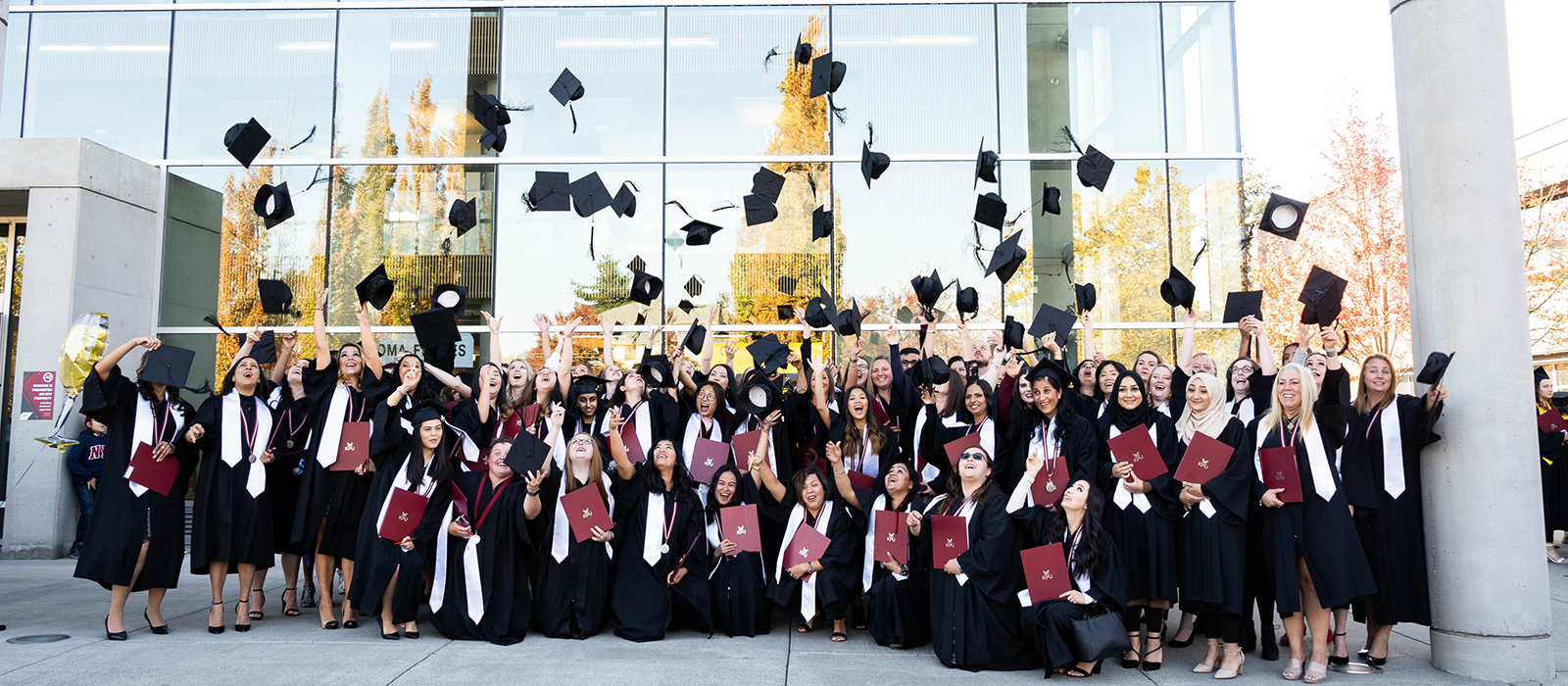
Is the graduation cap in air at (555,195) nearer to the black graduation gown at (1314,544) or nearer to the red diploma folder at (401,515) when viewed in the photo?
the red diploma folder at (401,515)

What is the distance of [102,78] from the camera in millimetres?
12273

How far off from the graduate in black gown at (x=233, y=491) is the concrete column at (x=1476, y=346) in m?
6.80

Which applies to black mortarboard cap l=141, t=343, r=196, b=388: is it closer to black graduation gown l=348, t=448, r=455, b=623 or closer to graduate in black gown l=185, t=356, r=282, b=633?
graduate in black gown l=185, t=356, r=282, b=633

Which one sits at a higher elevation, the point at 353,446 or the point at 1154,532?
the point at 353,446

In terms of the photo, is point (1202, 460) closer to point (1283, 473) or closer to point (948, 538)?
point (1283, 473)

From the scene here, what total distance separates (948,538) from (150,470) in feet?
15.4

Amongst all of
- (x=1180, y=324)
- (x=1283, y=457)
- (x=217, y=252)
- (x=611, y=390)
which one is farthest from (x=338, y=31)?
(x=1283, y=457)

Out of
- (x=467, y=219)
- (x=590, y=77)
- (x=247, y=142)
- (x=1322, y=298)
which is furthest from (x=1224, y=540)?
(x=590, y=77)

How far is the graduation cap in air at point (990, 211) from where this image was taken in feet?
28.7

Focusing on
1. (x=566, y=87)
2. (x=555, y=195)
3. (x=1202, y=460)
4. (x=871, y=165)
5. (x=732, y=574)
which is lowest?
(x=732, y=574)

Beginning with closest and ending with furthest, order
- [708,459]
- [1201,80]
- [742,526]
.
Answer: [742,526] → [708,459] → [1201,80]

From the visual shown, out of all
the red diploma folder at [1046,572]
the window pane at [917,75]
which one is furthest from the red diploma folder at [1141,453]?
the window pane at [917,75]

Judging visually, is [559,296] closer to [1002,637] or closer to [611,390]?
[611,390]

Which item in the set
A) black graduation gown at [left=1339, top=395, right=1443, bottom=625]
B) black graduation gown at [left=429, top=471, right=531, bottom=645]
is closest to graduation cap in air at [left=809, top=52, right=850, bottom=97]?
black graduation gown at [left=429, top=471, right=531, bottom=645]
